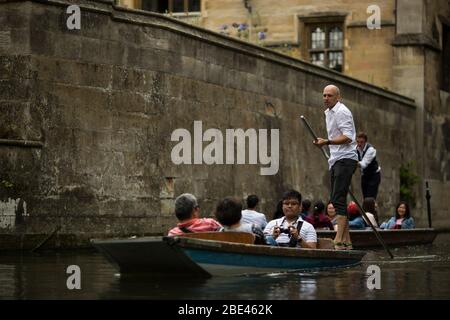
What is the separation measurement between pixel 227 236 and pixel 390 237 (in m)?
8.91

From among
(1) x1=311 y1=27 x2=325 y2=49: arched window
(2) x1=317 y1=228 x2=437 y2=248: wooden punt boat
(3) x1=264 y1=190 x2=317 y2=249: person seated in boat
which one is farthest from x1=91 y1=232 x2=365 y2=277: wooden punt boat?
(1) x1=311 y1=27 x2=325 y2=49: arched window

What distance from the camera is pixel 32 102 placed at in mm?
18531

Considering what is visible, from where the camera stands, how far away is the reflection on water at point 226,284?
10828 millimetres

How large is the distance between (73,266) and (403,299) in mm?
5106

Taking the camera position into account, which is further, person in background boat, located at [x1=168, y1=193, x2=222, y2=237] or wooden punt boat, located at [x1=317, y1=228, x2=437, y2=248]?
wooden punt boat, located at [x1=317, y1=228, x2=437, y2=248]

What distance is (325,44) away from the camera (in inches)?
1340

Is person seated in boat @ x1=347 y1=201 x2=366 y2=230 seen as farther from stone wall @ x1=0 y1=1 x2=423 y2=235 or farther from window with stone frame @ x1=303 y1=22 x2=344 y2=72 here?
window with stone frame @ x1=303 y1=22 x2=344 y2=72

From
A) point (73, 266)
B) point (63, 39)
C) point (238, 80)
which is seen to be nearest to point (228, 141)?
point (238, 80)

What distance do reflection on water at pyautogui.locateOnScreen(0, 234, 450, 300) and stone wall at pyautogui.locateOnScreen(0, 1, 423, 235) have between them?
346 cm

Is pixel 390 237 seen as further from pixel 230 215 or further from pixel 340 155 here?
pixel 230 215

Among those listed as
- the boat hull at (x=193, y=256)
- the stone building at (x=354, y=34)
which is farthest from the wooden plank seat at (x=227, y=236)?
the stone building at (x=354, y=34)

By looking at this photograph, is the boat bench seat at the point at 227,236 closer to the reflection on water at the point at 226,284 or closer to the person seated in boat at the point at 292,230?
the reflection on water at the point at 226,284

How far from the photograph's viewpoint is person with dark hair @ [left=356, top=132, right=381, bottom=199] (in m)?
21.7
